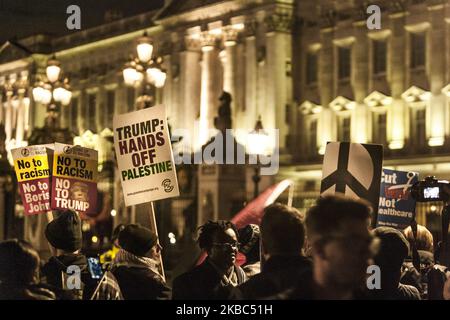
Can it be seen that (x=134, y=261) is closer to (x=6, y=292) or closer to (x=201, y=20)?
(x=6, y=292)

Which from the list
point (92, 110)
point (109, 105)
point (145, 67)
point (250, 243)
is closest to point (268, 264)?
point (250, 243)

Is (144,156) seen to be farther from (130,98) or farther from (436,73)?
(130,98)

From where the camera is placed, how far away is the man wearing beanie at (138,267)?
8.08m

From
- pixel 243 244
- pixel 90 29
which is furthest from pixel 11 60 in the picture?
pixel 243 244

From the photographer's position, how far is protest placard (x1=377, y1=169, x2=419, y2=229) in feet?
34.1

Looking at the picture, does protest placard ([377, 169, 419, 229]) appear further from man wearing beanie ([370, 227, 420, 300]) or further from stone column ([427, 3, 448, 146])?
stone column ([427, 3, 448, 146])

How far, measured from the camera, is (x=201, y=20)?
56969 millimetres

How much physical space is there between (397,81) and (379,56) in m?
1.75

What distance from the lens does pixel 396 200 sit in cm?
1041

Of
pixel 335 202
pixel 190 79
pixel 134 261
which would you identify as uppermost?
pixel 190 79

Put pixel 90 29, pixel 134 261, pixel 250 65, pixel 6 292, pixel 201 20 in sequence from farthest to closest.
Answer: pixel 90 29, pixel 201 20, pixel 250 65, pixel 134 261, pixel 6 292

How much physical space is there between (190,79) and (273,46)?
7.54 m

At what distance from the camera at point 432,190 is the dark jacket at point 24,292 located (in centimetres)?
312

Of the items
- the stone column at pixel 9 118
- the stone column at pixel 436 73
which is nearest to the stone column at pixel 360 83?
the stone column at pixel 436 73
